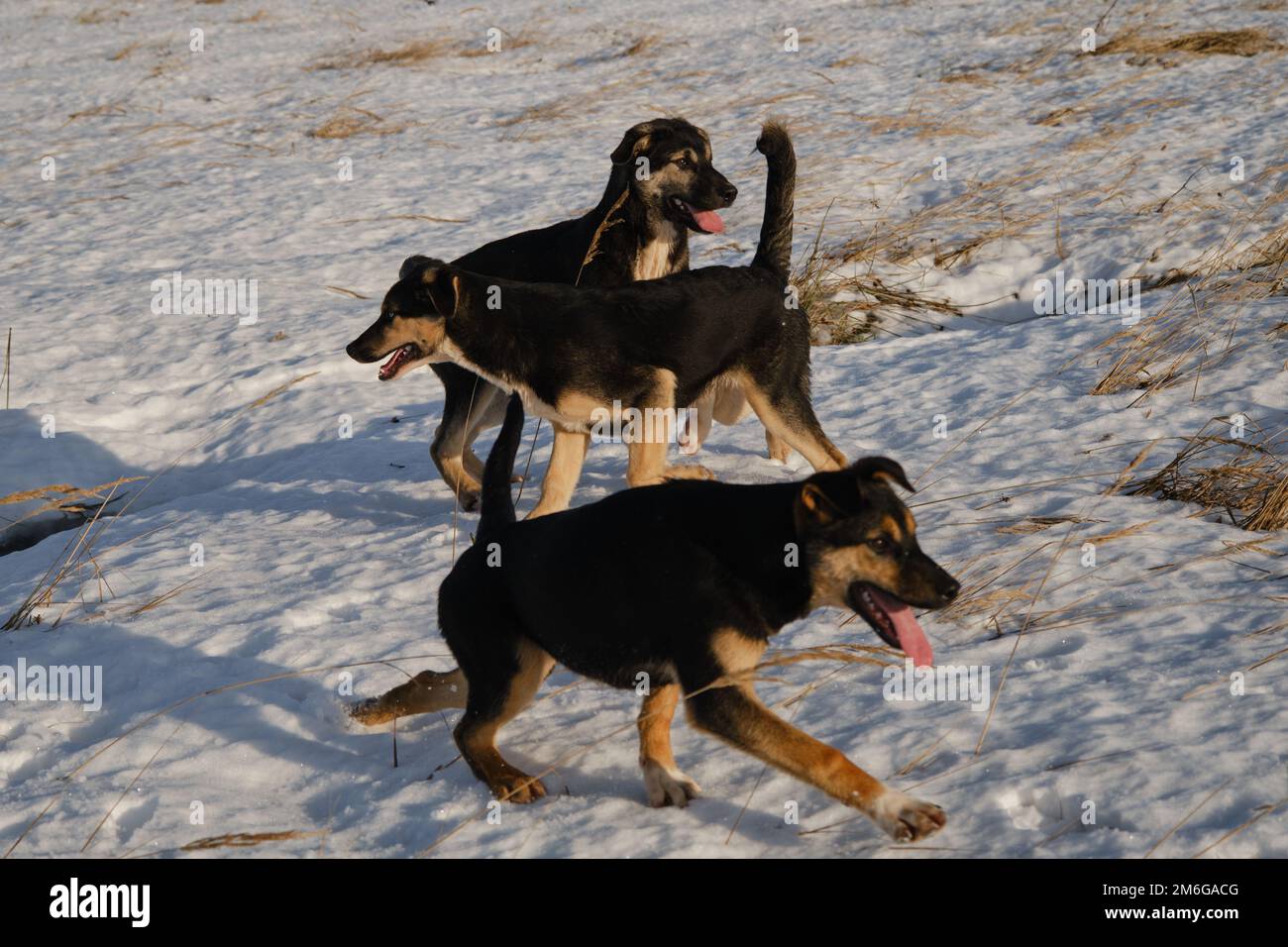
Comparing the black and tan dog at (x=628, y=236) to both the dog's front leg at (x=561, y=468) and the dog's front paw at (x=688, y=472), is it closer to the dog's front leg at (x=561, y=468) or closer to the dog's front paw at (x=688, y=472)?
the dog's front paw at (x=688, y=472)

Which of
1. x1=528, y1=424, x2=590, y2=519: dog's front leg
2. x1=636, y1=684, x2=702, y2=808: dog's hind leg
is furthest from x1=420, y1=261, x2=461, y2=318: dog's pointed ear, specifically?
x1=636, y1=684, x2=702, y2=808: dog's hind leg

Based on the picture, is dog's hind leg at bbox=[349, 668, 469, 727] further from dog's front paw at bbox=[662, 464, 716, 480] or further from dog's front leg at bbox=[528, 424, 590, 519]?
dog's front paw at bbox=[662, 464, 716, 480]

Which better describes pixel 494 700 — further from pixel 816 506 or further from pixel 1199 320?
pixel 1199 320

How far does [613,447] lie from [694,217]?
1.54 metres

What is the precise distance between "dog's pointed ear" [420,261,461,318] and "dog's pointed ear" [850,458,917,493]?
2927mm

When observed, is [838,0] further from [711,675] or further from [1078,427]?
[711,675]

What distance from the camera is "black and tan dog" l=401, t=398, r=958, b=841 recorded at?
3719 mm

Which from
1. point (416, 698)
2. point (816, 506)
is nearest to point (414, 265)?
point (416, 698)

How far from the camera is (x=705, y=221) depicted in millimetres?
7621

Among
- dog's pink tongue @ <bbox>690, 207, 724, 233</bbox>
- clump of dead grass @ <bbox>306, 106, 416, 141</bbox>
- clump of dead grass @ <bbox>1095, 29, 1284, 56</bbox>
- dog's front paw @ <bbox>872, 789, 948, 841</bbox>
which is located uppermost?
clump of dead grass @ <bbox>1095, 29, 1284, 56</bbox>

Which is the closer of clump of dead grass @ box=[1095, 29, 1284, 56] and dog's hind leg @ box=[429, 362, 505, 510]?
dog's hind leg @ box=[429, 362, 505, 510]

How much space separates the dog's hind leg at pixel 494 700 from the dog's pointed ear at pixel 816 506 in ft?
3.45

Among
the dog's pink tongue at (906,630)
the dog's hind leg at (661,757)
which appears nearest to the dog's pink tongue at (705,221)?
the dog's hind leg at (661,757)
